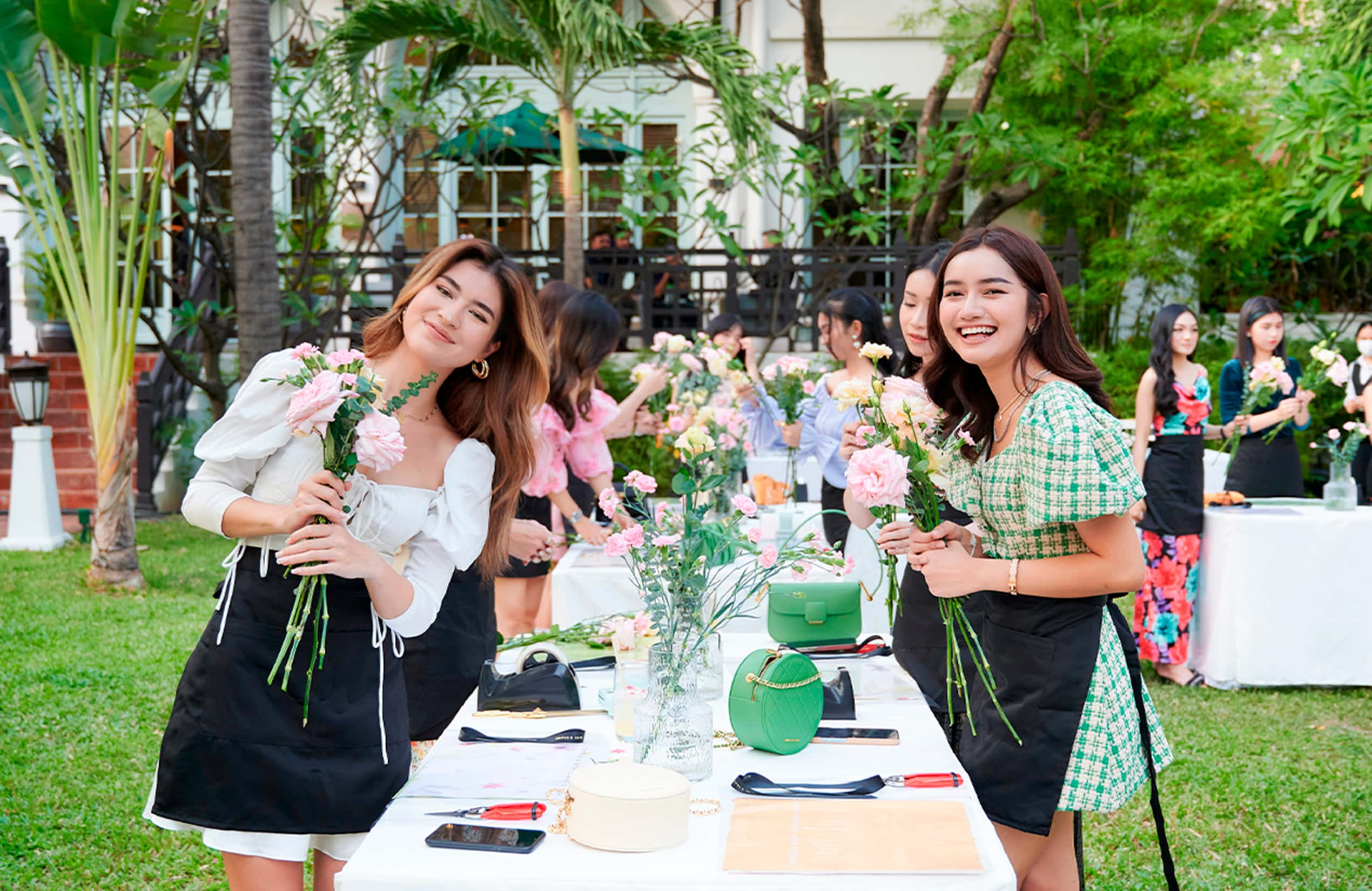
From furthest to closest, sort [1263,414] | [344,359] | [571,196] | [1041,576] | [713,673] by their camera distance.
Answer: [571,196]
[1263,414]
[713,673]
[1041,576]
[344,359]

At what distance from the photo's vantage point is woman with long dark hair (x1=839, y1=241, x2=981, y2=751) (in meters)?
2.53

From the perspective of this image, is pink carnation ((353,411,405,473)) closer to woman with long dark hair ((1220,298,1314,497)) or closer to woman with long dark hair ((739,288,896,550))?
woman with long dark hair ((739,288,896,550))

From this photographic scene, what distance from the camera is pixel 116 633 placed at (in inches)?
275

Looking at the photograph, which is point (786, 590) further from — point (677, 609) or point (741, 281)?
point (741, 281)

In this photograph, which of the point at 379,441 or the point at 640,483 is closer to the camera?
the point at 379,441

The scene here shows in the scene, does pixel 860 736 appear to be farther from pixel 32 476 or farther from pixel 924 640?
pixel 32 476

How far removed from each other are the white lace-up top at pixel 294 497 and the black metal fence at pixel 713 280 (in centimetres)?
963

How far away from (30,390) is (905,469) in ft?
31.4

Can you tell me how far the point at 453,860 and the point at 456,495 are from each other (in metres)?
0.85

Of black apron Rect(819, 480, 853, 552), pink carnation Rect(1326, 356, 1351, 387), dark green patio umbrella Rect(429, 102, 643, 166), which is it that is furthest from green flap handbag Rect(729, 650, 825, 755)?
dark green patio umbrella Rect(429, 102, 643, 166)

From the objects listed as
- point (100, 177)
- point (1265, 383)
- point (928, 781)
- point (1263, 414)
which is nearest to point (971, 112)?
point (1263, 414)

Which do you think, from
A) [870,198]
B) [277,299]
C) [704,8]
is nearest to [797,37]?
[704,8]

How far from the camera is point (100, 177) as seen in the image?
780 centimetres

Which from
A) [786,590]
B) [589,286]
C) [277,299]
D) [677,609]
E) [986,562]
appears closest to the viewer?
[677,609]
